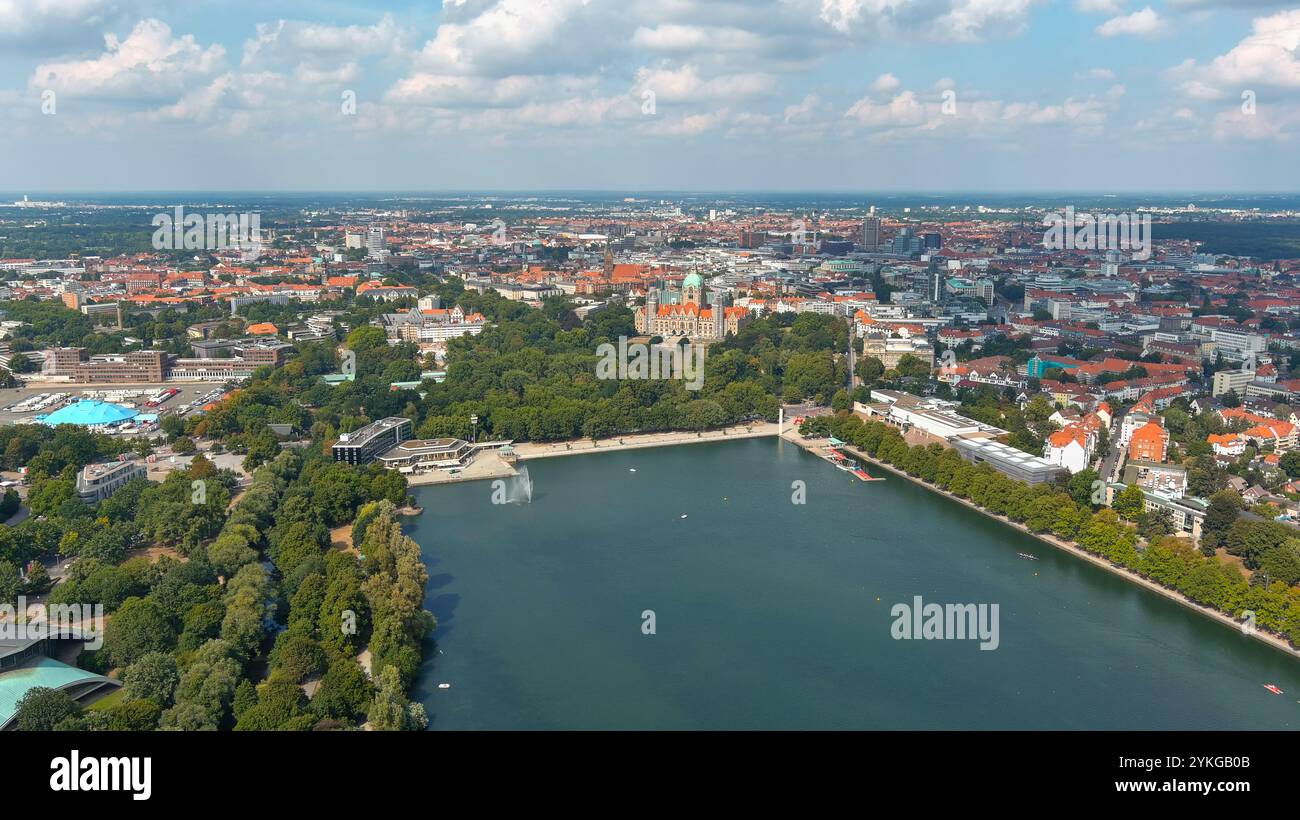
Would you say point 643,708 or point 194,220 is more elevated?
point 194,220

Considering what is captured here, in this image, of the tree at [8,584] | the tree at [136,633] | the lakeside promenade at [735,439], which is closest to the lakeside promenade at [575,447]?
the lakeside promenade at [735,439]

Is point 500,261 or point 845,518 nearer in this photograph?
point 845,518

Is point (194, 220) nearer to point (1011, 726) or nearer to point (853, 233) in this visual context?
point (853, 233)

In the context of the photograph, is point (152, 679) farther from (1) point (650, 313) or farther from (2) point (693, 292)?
(2) point (693, 292)

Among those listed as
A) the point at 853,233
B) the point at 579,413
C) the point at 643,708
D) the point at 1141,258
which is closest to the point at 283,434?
the point at 579,413

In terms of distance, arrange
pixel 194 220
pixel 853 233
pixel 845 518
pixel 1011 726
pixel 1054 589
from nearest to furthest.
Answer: pixel 1011 726 < pixel 1054 589 < pixel 845 518 < pixel 194 220 < pixel 853 233

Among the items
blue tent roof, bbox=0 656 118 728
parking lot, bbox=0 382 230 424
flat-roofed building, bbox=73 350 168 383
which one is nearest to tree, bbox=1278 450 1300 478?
blue tent roof, bbox=0 656 118 728
